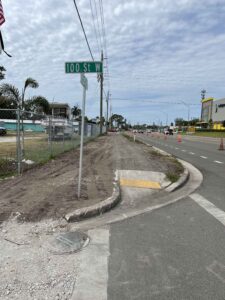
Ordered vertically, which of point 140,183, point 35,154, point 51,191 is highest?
point 35,154

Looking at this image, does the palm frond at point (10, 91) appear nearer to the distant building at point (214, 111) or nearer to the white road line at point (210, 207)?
the white road line at point (210, 207)

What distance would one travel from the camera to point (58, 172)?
1009cm

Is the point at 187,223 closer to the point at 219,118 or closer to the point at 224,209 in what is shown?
the point at 224,209

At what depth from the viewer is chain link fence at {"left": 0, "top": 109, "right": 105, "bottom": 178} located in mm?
9666

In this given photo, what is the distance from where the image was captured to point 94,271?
373cm

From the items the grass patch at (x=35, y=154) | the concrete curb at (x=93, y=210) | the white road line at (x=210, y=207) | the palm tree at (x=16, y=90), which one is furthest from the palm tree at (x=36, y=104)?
the concrete curb at (x=93, y=210)

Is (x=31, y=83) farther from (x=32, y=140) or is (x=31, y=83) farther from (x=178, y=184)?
(x=178, y=184)

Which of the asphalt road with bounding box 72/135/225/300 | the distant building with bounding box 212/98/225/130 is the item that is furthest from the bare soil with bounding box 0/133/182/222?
the distant building with bounding box 212/98/225/130

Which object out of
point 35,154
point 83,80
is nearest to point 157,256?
point 83,80

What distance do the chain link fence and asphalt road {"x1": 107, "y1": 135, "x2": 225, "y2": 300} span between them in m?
5.18

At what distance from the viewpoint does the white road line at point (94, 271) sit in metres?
3.27

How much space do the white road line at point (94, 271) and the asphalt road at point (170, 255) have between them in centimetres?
8

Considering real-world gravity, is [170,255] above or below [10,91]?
below

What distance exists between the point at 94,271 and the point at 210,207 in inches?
147
